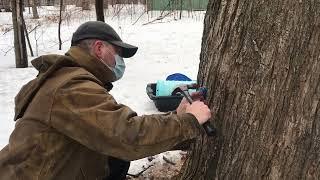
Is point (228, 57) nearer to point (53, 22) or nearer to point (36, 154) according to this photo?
point (36, 154)

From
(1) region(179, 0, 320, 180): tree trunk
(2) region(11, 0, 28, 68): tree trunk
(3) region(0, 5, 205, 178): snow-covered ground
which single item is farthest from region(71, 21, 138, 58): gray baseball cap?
(2) region(11, 0, 28, 68): tree trunk

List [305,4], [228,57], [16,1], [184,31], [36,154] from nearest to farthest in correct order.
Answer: [305,4] → [36,154] → [228,57] → [16,1] → [184,31]

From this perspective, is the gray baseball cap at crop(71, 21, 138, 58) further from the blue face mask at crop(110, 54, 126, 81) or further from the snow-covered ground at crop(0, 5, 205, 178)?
the snow-covered ground at crop(0, 5, 205, 178)

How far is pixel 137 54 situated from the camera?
12.5 meters

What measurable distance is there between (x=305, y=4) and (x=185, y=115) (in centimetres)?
75

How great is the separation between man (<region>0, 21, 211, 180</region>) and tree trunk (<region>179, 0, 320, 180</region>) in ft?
0.76

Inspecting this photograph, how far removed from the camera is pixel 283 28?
93.7 inches

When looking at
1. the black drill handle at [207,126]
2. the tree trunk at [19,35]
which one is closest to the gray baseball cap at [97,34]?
the black drill handle at [207,126]

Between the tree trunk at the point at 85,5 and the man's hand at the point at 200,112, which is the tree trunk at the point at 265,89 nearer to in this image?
the man's hand at the point at 200,112

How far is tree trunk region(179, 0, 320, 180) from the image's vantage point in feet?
7.72

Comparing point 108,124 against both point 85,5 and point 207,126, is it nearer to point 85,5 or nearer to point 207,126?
point 207,126

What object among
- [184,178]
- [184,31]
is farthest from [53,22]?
[184,178]

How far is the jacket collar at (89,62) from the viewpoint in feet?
8.47

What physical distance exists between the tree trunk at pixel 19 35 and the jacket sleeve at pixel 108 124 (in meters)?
9.37
